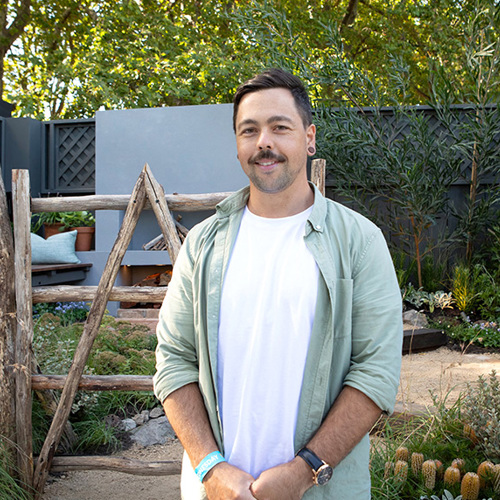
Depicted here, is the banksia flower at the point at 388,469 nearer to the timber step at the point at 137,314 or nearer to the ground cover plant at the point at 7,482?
the ground cover plant at the point at 7,482

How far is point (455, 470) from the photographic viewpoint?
94.4 inches

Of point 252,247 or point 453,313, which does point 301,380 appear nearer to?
point 252,247

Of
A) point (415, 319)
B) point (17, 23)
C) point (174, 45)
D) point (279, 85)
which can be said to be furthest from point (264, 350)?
point (17, 23)

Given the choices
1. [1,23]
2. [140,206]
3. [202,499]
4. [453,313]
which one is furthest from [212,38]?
[202,499]

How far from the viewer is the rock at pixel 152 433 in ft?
13.4

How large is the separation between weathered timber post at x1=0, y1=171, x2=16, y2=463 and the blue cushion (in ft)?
15.8

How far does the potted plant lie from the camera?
8.25 metres

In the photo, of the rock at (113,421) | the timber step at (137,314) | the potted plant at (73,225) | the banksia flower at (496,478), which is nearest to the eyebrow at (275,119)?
the banksia flower at (496,478)

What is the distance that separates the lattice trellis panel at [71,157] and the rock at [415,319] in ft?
17.9

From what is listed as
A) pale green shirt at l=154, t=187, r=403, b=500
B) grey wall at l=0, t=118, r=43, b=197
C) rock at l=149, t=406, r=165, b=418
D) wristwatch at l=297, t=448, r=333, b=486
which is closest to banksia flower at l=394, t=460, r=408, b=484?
pale green shirt at l=154, t=187, r=403, b=500

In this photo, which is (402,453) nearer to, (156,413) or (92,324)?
(92,324)

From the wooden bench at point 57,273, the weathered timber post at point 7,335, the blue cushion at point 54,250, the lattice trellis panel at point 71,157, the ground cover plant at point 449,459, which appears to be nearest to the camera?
the ground cover plant at point 449,459

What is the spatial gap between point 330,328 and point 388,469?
1389mm

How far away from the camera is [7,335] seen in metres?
3.03
